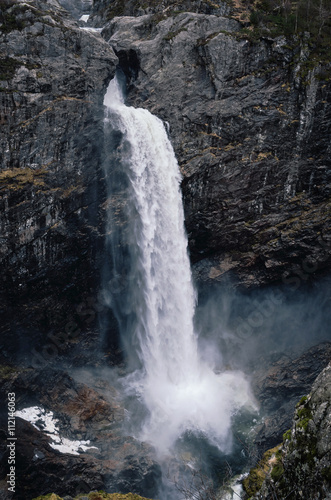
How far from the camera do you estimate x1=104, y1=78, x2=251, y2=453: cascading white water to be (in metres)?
22.3

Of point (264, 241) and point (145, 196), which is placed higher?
point (145, 196)

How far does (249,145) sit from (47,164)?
12.2 m

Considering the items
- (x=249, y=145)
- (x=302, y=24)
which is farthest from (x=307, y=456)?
(x=302, y=24)

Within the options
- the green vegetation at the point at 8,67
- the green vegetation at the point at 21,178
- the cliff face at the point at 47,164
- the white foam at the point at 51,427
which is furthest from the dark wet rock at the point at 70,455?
the green vegetation at the point at 8,67

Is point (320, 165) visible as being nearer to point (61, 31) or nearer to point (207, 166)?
point (207, 166)

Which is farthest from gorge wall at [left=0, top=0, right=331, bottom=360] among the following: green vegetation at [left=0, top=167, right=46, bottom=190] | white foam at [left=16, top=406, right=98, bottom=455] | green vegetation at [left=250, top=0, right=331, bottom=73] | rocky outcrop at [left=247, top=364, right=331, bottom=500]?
rocky outcrop at [left=247, top=364, right=331, bottom=500]

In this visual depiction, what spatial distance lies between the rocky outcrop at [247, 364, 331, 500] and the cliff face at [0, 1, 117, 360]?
658 inches

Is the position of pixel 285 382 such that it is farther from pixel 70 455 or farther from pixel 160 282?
pixel 70 455

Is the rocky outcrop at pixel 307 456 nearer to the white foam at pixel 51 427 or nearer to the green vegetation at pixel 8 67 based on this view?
the white foam at pixel 51 427

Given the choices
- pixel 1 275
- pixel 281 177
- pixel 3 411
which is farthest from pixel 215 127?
pixel 3 411

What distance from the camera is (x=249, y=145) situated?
2334 centimetres

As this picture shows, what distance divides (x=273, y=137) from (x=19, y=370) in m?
20.3

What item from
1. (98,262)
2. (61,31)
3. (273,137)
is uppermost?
(61,31)

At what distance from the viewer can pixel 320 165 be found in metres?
23.0
